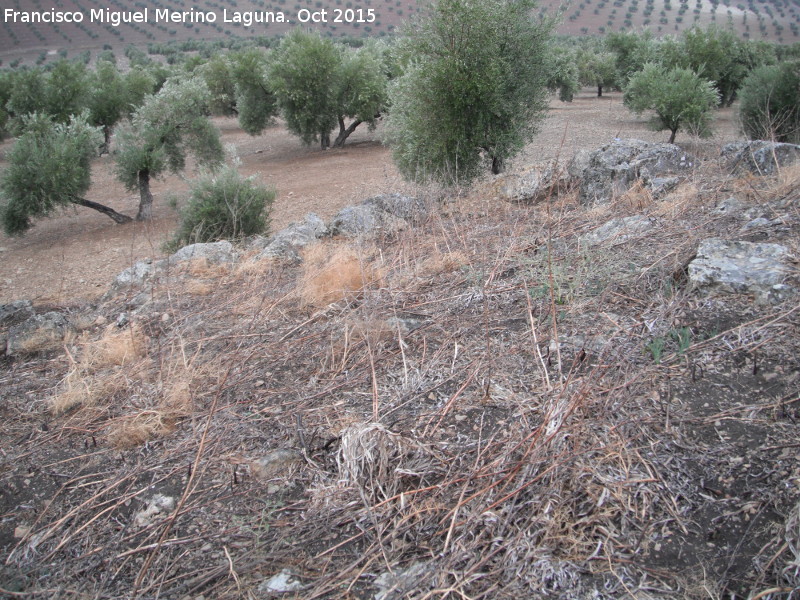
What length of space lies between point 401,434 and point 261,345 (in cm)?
156

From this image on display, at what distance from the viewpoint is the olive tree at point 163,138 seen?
1480cm

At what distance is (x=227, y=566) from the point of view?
1.92 metres

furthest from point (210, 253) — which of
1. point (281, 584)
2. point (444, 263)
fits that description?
point (281, 584)

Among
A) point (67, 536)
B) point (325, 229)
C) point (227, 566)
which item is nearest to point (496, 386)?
point (227, 566)

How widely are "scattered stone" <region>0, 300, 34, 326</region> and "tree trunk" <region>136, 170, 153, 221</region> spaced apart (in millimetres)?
10474

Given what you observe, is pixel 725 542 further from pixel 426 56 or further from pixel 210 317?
pixel 426 56

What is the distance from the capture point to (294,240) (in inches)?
262

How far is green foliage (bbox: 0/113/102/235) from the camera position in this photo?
13.3 m

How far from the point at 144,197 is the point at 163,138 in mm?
1814

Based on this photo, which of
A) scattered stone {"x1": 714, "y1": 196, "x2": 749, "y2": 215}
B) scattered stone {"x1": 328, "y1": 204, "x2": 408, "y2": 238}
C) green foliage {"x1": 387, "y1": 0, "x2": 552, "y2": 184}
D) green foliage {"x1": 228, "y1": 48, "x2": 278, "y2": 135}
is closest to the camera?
scattered stone {"x1": 714, "y1": 196, "x2": 749, "y2": 215}

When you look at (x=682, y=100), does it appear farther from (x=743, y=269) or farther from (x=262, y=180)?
(x=743, y=269)

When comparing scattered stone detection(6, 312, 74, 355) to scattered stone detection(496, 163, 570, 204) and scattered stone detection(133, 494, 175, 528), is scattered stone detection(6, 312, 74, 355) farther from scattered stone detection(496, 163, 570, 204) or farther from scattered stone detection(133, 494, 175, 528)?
scattered stone detection(496, 163, 570, 204)

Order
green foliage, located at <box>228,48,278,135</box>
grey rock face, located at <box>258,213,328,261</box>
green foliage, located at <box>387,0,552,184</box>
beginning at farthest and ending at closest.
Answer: green foliage, located at <box>228,48,278,135</box> → green foliage, located at <box>387,0,552,184</box> → grey rock face, located at <box>258,213,328,261</box>

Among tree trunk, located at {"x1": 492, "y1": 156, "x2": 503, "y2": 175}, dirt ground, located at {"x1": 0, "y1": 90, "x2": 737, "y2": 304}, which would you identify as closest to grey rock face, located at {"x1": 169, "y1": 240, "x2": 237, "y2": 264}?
dirt ground, located at {"x1": 0, "y1": 90, "x2": 737, "y2": 304}
